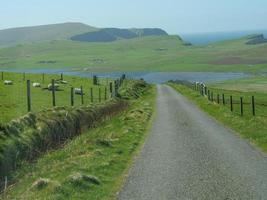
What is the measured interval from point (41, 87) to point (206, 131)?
34916 mm

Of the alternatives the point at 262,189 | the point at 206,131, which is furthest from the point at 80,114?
the point at 262,189

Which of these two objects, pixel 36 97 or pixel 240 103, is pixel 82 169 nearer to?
pixel 36 97

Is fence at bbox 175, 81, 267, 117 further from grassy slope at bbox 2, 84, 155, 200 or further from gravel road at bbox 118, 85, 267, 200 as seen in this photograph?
grassy slope at bbox 2, 84, 155, 200

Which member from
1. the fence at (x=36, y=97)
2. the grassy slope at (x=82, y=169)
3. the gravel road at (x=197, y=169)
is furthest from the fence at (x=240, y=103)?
the grassy slope at (x=82, y=169)

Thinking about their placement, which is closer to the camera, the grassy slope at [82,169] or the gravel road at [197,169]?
the grassy slope at [82,169]

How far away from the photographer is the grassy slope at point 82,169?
15.0 meters

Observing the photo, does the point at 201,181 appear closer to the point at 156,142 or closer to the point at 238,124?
the point at 156,142

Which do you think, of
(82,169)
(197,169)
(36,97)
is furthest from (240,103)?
(82,169)

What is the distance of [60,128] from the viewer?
24.4 m

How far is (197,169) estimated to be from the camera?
1906 centimetres

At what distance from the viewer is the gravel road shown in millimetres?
15344

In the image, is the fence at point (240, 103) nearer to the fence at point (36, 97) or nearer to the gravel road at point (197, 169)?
the fence at point (36, 97)

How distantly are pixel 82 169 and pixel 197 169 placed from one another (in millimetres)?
4209

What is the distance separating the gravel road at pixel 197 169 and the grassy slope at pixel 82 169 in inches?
24.5
